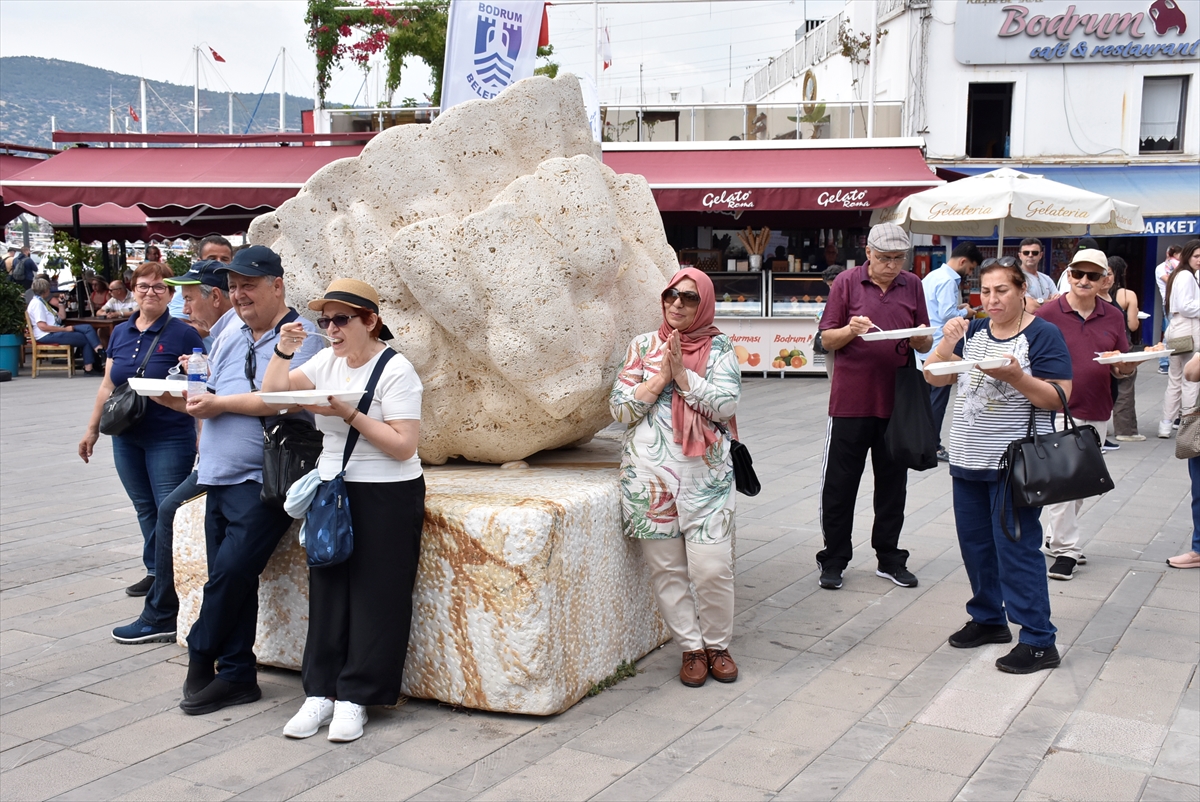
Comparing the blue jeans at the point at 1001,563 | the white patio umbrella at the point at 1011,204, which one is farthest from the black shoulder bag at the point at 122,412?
the white patio umbrella at the point at 1011,204

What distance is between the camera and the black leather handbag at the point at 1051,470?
415 cm

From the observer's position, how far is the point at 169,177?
16.1m

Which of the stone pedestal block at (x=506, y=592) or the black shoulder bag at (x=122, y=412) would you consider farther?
the black shoulder bag at (x=122, y=412)

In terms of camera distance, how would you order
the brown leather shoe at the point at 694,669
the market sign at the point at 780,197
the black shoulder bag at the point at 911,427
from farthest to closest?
the market sign at the point at 780,197
the black shoulder bag at the point at 911,427
the brown leather shoe at the point at 694,669

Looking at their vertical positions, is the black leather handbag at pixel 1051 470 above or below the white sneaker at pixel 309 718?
above

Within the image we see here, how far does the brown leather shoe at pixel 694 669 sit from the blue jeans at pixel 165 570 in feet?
7.73

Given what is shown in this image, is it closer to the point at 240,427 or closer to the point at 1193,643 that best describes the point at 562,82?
the point at 240,427

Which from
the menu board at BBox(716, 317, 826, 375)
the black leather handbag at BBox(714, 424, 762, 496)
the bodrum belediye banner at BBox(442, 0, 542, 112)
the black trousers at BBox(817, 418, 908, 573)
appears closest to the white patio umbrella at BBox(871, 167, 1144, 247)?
the menu board at BBox(716, 317, 826, 375)

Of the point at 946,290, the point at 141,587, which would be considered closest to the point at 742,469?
the point at 141,587

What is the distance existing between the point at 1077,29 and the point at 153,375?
18.1m

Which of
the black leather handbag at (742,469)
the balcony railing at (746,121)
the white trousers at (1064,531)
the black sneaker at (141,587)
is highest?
the balcony railing at (746,121)

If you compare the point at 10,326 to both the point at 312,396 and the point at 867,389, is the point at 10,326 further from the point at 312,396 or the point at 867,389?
the point at 312,396

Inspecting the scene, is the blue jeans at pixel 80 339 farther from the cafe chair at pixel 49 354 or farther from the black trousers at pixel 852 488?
the black trousers at pixel 852 488

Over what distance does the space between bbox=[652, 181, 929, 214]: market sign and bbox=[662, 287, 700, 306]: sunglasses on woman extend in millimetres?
11665
